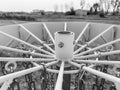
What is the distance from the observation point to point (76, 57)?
254 centimetres

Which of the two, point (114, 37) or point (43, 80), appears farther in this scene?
point (114, 37)

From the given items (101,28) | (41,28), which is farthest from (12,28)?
(101,28)

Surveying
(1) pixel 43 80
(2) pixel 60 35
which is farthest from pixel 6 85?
(2) pixel 60 35

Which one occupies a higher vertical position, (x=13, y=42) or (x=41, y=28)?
(x=41, y=28)

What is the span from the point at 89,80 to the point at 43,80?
3070 mm

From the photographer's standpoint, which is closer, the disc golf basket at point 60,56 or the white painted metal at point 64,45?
the disc golf basket at point 60,56

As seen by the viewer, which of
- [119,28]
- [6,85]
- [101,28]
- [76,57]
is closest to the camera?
[6,85]

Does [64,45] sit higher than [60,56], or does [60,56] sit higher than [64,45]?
[64,45]

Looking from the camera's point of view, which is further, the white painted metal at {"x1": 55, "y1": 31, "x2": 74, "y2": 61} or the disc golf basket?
the white painted metal at {"x1": 55, "y1": 31, "x2": 74, "y2": 61}

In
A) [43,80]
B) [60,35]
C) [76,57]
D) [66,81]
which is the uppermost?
[60,35]

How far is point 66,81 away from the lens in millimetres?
3006

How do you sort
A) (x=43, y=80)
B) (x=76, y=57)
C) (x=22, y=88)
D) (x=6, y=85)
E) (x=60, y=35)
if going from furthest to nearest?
1. (x=22, y=88)
2. (x=76, y=57)
3. (x=60, y=35)
4. (x=43, y=80)
5. (x=6, y=85)

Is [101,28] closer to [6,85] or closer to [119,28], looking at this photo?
[119,28]

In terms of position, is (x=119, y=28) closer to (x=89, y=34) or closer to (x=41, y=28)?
(x=89, y=34)
